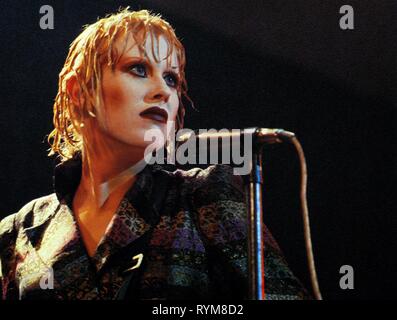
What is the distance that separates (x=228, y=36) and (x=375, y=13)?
16.0 inches

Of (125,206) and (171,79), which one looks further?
(171,79)

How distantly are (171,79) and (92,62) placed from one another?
208mm

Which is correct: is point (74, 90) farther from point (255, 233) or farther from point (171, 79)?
point (255, 233)

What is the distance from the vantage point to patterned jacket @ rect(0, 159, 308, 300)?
132 cm

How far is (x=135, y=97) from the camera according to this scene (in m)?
1.47

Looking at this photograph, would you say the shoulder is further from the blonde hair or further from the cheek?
the cheek

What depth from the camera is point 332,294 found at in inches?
57.5

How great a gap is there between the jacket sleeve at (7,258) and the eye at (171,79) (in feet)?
1.86

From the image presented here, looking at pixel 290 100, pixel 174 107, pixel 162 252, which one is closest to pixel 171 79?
pixel 174 107

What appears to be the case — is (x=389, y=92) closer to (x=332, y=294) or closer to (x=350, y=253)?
(x=350, y=253)

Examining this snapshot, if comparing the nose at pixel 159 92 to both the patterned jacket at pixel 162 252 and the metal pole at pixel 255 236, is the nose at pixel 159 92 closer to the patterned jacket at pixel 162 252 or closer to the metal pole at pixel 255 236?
the patterned jacket at pixel 162 252

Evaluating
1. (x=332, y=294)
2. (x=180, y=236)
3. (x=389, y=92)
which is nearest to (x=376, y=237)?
(x=332, y=294)
